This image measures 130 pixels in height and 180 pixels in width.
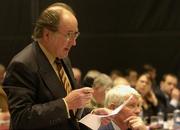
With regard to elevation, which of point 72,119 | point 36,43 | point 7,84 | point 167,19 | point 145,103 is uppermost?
point 36,43

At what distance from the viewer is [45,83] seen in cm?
225

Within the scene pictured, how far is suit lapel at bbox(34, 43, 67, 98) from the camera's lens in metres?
2.26

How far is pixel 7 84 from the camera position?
221 centimetres

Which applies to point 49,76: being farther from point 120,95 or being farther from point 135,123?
point 120,95

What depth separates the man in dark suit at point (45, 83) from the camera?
2162 millimetres

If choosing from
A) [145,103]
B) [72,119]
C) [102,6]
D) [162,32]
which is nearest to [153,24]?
[162,32]

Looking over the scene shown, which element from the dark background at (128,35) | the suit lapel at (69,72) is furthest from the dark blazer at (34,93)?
the dark background at (128,35)

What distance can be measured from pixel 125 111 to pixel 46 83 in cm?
→ 92

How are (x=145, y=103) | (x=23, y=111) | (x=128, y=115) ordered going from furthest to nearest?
(x=145, y=103) < (x=128, y=115) < (x=23, y=111)

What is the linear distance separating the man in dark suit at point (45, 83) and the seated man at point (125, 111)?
64cm

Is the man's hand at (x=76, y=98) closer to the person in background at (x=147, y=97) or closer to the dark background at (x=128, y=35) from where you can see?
the person in background at (x=147, y=97)

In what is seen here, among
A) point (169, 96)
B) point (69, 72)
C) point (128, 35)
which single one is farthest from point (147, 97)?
point (69, 72)

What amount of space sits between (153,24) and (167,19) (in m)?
0.29

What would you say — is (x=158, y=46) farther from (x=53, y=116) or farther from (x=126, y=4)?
(x=53, y=116)
